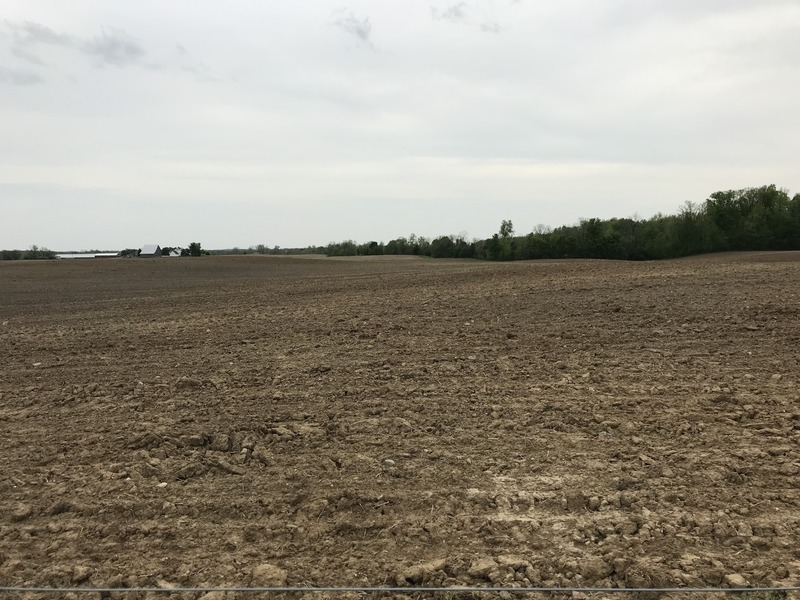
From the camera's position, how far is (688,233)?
169ft

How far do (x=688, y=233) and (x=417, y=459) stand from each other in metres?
54.4

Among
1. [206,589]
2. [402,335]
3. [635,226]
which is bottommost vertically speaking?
[206,589]

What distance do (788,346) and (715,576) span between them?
5897mm

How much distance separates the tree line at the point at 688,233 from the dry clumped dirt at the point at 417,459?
4645 centimetres

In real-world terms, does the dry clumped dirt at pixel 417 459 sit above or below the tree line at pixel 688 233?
below

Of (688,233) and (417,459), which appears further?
(688,233)

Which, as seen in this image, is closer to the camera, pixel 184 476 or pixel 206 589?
pixel 206 589

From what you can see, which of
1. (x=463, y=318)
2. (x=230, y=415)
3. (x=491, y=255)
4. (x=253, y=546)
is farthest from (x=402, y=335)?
(x=491, y=255)

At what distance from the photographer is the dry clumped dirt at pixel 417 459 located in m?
3.39

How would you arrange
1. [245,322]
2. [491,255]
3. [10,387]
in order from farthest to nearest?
[491,255]
[245,322]
[10,387]

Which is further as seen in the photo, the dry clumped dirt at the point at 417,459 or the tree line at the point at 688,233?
the tree line at the point at 688,233

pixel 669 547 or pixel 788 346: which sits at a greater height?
pixel 788 346

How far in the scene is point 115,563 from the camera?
3.47m

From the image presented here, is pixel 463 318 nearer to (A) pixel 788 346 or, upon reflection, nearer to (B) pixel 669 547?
(A) pixel 788 346
